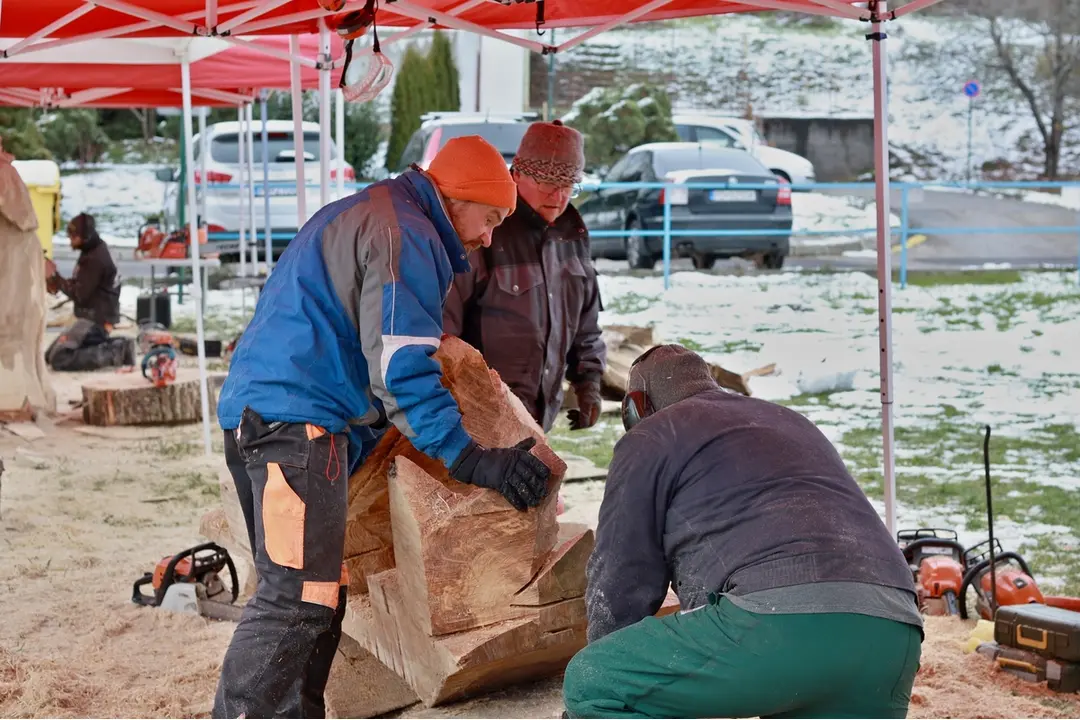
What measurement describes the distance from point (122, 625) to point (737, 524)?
9.29 feet

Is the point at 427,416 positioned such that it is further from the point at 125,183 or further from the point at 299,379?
the point at 125,183

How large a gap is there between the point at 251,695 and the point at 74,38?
359 cm

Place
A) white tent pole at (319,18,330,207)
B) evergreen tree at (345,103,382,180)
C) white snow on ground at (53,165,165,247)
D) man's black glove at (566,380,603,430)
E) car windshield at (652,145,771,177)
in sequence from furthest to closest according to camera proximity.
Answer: evergreen tree at (345,103,382,180) → white snow on ground at (53,165,165,247) → car windshield at (652,145,771,177) → white tent pole at (319,18,330,207) → man's black glove at (566,380,603,430)

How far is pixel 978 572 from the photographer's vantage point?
4.23 meters

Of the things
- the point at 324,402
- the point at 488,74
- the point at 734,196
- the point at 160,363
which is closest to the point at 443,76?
the point at 488,74

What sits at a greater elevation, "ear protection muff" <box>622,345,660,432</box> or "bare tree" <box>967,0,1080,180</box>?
"bare tree" <box>967,0,1080,180</box>

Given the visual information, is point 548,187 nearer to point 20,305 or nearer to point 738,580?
point 738,580

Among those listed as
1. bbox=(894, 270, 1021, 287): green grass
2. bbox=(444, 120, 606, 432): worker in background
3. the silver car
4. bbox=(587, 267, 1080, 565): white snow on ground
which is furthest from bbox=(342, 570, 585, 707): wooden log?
bbox=(894, 270, 1021, 287): green grass

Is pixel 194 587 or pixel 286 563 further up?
pixel 286 563

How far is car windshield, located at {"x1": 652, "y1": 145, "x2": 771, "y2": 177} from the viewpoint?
15977 mm

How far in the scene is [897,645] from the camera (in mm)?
2299

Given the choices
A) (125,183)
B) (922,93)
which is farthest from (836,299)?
(922,93)

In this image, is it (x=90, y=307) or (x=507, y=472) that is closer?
(x=507, y=472)

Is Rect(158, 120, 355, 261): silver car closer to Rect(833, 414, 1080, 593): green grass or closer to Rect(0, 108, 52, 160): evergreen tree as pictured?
Rect(0, 108, 52, 160): evergreen tree
